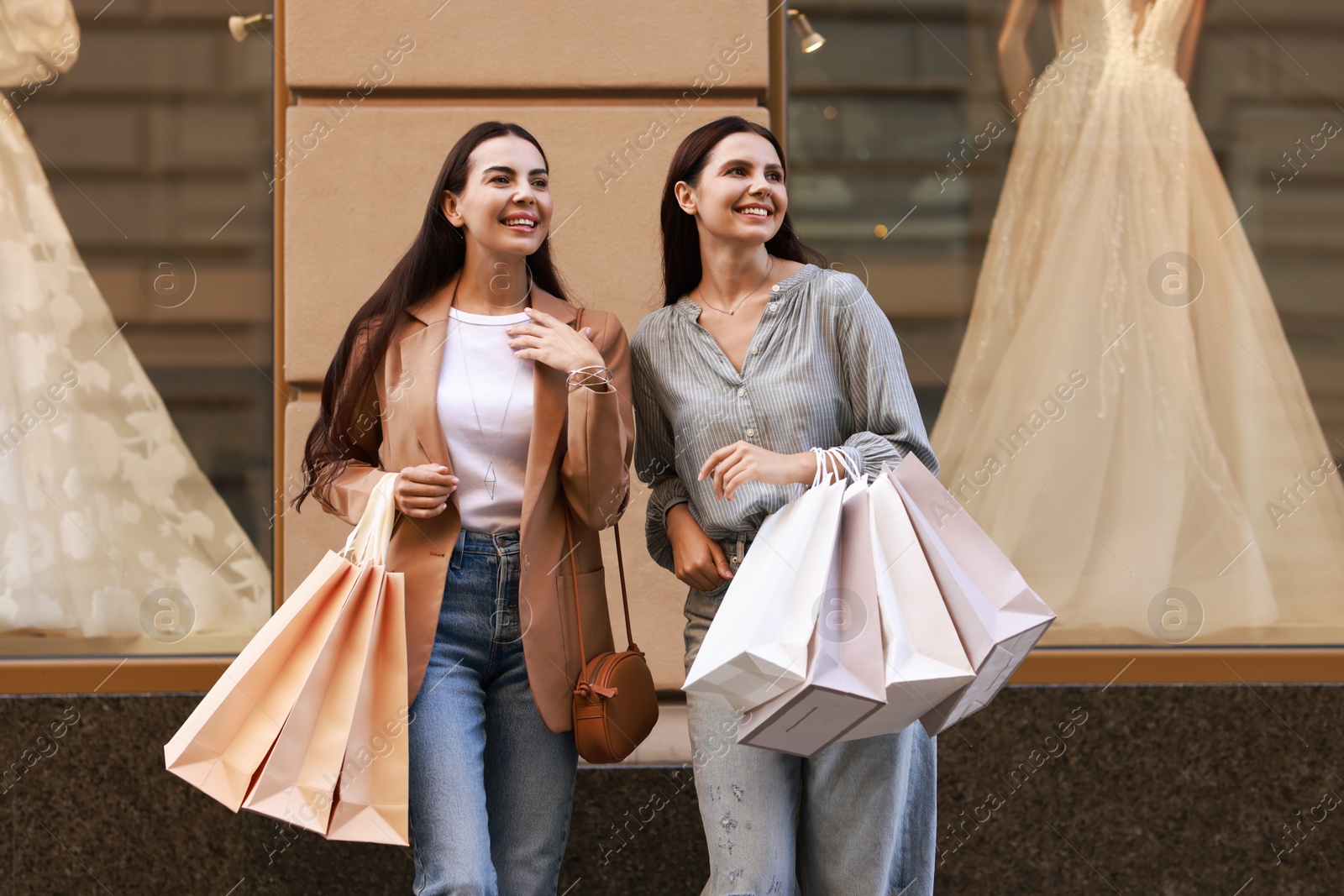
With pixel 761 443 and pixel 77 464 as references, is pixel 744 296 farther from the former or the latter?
pixel 77 464

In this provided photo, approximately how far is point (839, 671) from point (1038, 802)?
2.07 meters

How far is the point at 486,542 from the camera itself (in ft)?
8.16

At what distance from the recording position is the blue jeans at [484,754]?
7.70ft

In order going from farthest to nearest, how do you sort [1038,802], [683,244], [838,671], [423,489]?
[1038,802] → [683,244] → [423,489] → [838,671]

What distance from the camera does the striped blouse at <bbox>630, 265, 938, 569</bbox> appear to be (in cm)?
244

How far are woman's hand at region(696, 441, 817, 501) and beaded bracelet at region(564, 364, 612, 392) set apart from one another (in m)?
0.30

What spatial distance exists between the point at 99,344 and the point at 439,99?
160cm

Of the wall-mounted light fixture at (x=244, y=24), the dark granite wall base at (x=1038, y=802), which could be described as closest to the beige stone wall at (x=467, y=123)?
the wall-mounted light fixture at (x=244, y=24)

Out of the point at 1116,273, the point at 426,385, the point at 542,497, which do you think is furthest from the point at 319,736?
the point at 1116,273

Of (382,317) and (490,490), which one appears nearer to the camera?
(490,490)

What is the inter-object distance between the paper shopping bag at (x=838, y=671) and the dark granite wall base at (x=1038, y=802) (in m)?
1.63

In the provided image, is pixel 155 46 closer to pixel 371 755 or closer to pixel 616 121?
pixel 616 121

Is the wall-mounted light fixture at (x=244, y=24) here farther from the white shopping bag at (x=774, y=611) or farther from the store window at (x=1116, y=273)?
the white shopping bag at (x=774, y=611)

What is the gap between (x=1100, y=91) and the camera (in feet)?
14.3
